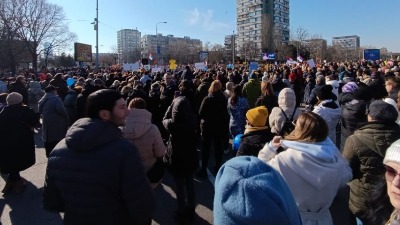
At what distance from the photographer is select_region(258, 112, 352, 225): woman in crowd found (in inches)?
104

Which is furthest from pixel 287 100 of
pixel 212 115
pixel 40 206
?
pixel 40 206

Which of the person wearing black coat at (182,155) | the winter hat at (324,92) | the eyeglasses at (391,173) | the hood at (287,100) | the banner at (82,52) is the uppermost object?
the banner at (82,52)

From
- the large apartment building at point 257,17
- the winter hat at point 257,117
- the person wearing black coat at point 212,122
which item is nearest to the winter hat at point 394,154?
the winter hat at point 257,117

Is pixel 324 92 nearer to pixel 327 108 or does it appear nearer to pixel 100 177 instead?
pixel 327 108

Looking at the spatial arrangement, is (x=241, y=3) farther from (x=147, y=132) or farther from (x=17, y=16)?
(x=147, y=132)

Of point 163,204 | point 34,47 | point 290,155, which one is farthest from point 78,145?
point 34,47

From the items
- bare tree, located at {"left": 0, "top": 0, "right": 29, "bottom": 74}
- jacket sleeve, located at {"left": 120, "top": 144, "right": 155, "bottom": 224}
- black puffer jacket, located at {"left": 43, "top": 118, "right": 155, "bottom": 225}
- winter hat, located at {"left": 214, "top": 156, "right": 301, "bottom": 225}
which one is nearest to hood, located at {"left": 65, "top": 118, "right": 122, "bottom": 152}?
black puffer jacket, located at {"left": 43, "top": 118, "right": 155, "bottom": 225}

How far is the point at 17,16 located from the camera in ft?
147

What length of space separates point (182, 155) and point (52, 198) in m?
2.35

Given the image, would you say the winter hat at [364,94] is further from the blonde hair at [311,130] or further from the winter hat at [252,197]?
the winter hat at [252,197]

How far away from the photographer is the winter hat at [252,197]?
1318 millimetres

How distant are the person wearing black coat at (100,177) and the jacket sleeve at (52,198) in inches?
4.3

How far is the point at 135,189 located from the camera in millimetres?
2414

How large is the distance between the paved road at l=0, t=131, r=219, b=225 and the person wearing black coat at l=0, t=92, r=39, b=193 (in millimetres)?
356
